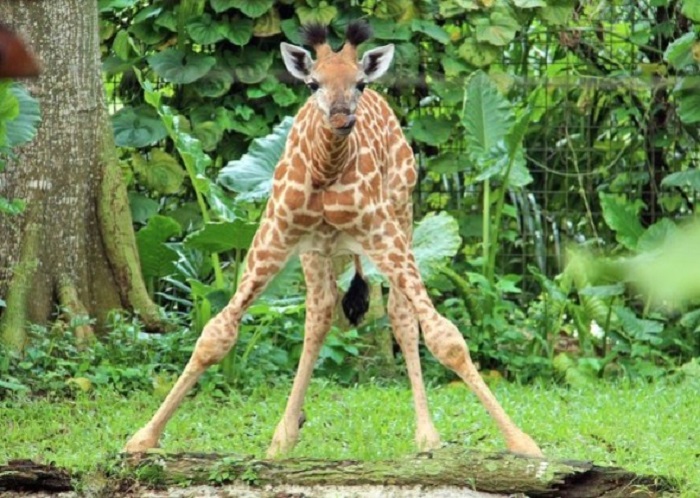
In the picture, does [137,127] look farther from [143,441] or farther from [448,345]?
[448,345]

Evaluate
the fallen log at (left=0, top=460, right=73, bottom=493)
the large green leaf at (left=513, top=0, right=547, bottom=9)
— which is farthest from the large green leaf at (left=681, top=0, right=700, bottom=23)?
the fallen log at (left=0, top=460, right=73, bottom=493)

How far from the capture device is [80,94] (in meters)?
7.80

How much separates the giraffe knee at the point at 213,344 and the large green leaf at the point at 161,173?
142 inches

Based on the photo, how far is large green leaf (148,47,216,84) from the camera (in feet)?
28.5

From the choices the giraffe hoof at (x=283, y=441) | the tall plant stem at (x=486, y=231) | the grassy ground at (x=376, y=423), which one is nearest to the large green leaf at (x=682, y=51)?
the tall plant stem at (x=486, y=231)

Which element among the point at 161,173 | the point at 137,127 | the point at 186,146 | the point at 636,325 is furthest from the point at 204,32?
the point at 636,325

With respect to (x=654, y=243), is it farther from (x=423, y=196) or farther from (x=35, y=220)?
(x=35, y=220)

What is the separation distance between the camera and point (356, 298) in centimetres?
630

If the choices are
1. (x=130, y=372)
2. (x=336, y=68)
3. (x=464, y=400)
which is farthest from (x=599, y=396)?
(x=336, y=68)

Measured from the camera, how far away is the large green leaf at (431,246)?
7.52 meters

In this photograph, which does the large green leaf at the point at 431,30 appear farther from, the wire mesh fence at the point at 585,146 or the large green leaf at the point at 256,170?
the large green leaf at the point at 256,170

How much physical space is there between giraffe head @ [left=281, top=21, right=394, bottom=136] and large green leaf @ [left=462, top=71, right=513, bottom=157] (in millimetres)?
3117

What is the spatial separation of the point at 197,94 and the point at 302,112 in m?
3.30

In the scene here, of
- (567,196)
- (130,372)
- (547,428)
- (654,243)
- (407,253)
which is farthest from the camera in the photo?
(567,196)
